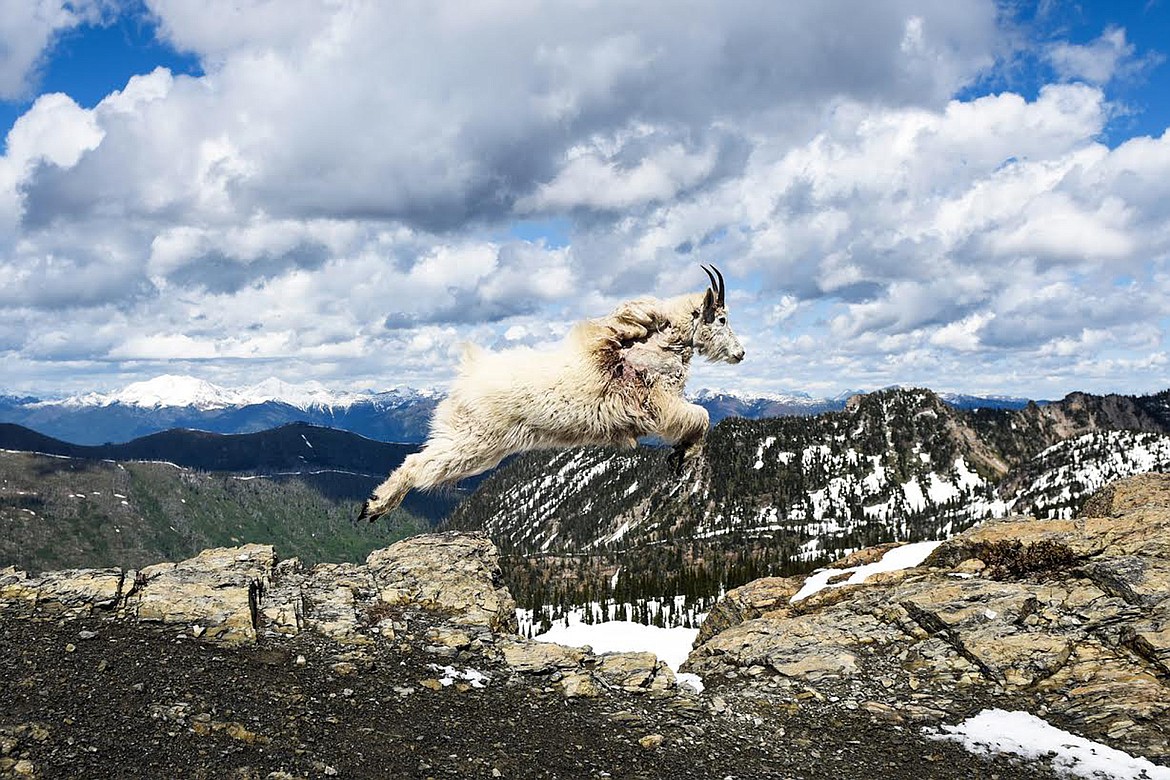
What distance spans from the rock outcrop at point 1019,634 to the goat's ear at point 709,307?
6683 millimetres

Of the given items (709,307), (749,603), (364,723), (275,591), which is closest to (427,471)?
(709,307)

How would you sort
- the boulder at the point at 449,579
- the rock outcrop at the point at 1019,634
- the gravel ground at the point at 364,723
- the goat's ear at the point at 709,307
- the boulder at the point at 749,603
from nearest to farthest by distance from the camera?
the goat's ear at the point at 709,307 < the gravel ground at the point at 364,723 < the rock outcrop at the point at 1019,634 < the boulder at the point at 449,579 < the boulder at the point at 749,603

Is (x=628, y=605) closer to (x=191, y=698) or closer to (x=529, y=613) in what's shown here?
(x=529, y=613)

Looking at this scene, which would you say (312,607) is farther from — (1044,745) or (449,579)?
(1044,745)

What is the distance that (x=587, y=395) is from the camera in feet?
17.0

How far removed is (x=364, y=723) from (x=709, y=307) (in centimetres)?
604

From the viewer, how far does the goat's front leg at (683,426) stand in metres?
5.36

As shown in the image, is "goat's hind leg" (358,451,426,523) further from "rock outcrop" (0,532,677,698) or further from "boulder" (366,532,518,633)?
"boulder" (366,532,518,633)

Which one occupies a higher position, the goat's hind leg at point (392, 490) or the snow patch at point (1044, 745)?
the goat's hind leg at point (392, 490)

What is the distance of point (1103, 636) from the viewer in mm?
10008

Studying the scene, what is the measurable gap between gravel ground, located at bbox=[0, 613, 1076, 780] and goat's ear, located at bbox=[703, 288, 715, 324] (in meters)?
4.91

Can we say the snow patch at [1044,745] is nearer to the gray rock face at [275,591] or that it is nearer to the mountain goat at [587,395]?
the mountain goat at [587,395]

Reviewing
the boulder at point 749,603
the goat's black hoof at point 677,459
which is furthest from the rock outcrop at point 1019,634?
the goat's black hoof at point 677,459

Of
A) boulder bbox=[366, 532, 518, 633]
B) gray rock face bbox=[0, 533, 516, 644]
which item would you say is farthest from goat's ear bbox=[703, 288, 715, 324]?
boulder bbox=[366, 532, 518, 633]
